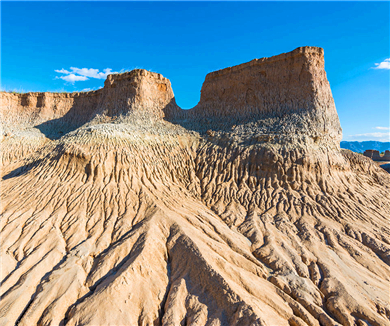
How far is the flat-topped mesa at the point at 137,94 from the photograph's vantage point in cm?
1856

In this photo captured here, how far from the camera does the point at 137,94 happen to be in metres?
18.7

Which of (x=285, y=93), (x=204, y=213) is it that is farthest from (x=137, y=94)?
(x=204, y=213)

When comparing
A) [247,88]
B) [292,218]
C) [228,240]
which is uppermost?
[247,88]

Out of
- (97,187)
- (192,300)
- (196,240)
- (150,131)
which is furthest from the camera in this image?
(150,131)

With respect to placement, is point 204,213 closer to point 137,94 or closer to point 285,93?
point 285,93

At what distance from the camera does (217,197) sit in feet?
42.5

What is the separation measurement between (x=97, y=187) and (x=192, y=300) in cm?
789

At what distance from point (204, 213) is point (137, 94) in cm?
1240

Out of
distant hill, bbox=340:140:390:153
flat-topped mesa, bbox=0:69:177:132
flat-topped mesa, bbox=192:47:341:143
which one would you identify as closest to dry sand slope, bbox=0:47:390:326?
flat-topped mesa, bbox=192:47:341:143

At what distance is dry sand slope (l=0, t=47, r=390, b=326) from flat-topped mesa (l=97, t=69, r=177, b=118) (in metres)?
0.14

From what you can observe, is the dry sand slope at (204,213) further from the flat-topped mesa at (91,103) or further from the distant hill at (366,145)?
the distant hill at (366,145)

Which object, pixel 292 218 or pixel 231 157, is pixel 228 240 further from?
pixel 231 157

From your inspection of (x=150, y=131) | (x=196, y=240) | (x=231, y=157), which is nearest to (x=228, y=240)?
(x=196, y=240)

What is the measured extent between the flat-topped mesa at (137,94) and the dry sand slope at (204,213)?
136 mm
